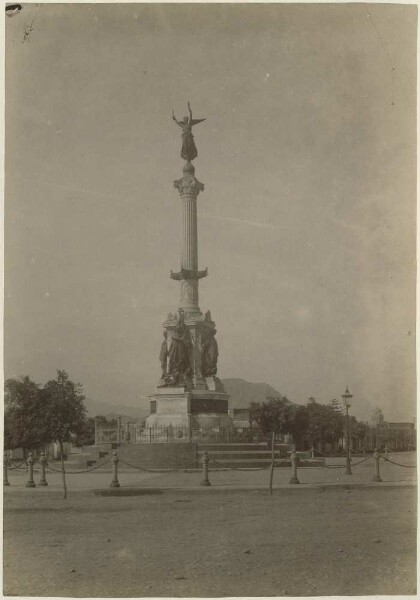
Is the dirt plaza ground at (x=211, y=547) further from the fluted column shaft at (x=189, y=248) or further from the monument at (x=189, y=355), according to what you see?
the fluted column shaft at (x=189, y=248)

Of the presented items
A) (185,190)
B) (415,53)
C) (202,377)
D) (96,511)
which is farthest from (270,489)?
(185,190)

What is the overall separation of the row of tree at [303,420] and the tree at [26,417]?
24.0 m

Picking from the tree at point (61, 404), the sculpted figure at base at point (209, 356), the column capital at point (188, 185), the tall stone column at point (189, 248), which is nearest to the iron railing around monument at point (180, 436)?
the tree at point (61, 404)

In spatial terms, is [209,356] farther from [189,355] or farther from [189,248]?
[189,248]

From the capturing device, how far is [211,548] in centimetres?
1228

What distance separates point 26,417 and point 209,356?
9841mm

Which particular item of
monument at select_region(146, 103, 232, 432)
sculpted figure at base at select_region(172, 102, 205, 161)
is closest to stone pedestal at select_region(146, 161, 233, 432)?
monument at select_region(146, 103, 232, 432)

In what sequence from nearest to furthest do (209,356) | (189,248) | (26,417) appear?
1. (26,417)
2. (209,356)
3. (189,248)

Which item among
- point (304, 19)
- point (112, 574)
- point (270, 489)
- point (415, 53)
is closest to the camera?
point (112, 574)

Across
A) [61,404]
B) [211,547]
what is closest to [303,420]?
[61,404]

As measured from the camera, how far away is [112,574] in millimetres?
10945

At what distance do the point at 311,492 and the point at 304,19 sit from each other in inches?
462

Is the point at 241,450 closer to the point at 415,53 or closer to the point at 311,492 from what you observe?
the point at 311,492

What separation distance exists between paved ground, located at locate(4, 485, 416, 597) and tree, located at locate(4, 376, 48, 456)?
A: 39.8 ft
